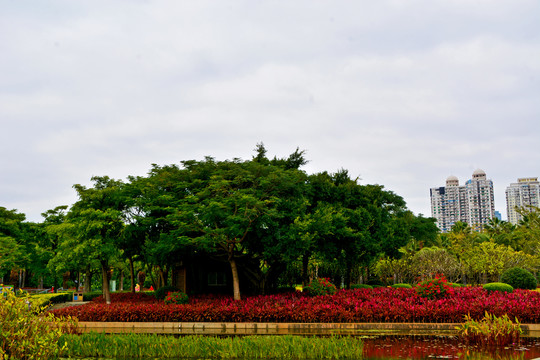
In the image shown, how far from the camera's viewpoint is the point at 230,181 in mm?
24172

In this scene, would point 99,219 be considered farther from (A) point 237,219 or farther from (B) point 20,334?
(B) point 20,334

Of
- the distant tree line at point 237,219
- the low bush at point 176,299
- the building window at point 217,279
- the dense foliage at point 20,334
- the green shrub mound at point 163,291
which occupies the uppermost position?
the distant tree line at point 237,219

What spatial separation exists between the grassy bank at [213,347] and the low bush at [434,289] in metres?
11.6

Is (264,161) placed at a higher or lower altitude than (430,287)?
higher

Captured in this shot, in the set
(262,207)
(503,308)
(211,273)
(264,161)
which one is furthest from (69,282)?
(503,308)

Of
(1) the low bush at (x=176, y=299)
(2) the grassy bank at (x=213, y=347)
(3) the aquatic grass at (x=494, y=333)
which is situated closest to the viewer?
(2) the grassy bank at (x=213, y=347)

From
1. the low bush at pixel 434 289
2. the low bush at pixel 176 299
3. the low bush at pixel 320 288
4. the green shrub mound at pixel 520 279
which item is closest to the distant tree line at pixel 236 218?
the low bush at pixel 320 288

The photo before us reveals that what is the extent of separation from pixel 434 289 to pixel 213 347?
14.3 metres

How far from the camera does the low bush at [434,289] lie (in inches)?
903

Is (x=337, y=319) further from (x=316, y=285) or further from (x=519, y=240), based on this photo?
(x=519, y=240)

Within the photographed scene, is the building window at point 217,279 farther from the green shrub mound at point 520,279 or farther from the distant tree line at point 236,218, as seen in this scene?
the green shrub mound at point 520,279

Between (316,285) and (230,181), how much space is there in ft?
24.6

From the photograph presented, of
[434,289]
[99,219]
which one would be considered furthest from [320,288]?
[99,219]

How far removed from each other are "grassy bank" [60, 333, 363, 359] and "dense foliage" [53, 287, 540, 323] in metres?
7.79
